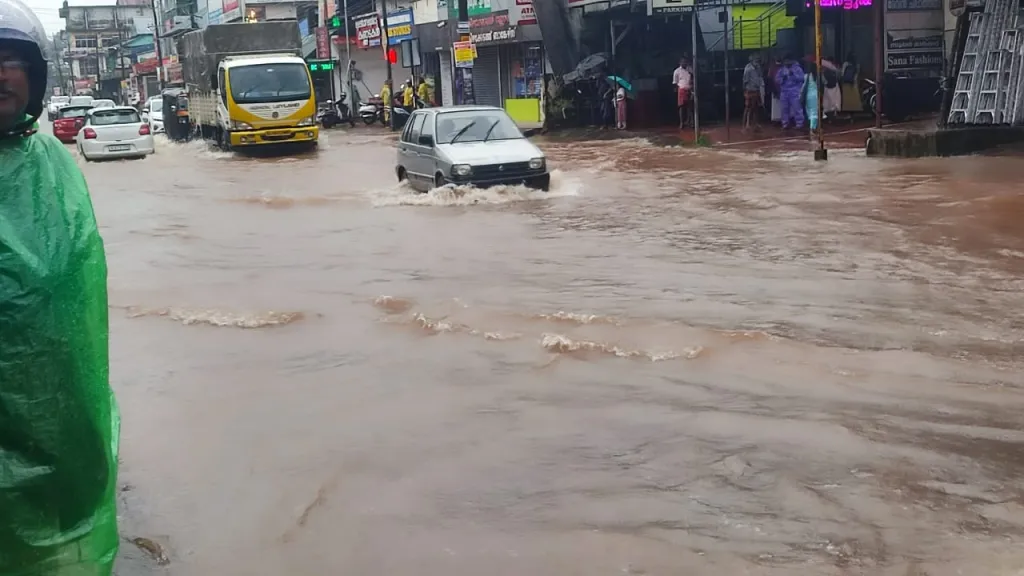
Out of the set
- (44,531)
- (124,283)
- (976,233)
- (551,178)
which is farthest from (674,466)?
(551,178)

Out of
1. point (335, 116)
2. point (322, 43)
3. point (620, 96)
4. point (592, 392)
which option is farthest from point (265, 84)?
point (592, 392)

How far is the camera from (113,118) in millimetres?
28609

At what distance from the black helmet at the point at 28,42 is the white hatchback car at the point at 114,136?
2723 centimetres

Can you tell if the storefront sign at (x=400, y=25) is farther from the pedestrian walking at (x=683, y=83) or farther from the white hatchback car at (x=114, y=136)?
the pedestrian walking at (x=683, y=83)

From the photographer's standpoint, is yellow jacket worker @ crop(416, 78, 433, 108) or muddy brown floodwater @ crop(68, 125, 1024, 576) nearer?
muddy brown floodwater @ crop(68, 125, 1024, 576)

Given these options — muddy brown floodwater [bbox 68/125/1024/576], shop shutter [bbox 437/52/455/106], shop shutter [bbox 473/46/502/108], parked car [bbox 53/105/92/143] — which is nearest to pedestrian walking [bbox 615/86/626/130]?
shop shutter [bbox 473/46/502/108]

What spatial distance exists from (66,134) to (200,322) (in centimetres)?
3183

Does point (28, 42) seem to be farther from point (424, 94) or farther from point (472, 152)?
point (424, 94)

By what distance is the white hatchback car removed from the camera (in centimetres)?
2817

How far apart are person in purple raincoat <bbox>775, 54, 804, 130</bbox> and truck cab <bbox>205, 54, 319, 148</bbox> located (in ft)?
35.1

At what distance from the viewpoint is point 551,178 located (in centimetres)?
1722

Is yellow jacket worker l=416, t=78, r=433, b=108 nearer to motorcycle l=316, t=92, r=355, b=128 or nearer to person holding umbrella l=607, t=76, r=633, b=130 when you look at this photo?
motorcycle l=316, t=92, r=355, b=128

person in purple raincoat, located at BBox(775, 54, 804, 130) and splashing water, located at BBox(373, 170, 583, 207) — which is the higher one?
person in purple raincoat, located at BBox(775, 54, 804, 130)

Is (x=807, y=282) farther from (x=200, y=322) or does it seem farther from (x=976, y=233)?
(x=200, y=322)
